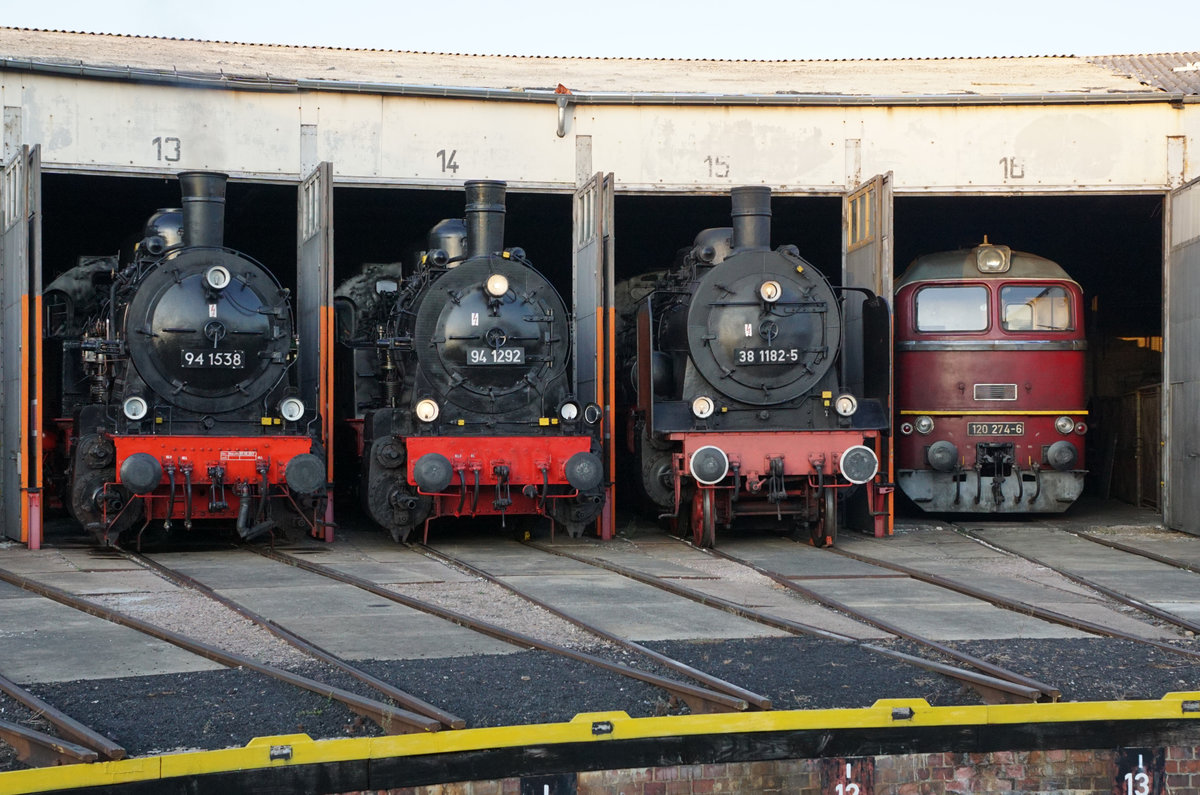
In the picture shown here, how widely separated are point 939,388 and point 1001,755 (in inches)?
342

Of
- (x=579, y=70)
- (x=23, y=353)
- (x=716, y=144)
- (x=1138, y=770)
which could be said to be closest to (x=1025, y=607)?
(x=1138, y=770)

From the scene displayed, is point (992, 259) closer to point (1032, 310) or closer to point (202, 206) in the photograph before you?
point (1032, 310)

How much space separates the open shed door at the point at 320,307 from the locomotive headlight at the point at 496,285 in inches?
66.6

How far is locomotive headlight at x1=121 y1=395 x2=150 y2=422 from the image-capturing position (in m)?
11.2

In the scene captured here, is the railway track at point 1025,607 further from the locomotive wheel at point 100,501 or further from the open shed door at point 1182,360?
the locomotive wheel at point 100,501

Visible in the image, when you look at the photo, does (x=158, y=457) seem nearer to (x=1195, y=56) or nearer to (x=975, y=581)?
(x=975, y=581)

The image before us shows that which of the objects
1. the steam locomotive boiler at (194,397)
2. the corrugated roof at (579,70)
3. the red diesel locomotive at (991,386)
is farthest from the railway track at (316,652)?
the red diesel locomotive at (991,386)

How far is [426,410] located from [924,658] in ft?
18.0

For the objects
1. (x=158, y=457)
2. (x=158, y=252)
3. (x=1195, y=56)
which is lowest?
(x=158, y=457)

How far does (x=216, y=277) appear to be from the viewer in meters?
11.6

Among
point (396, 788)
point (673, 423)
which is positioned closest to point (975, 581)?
point (673, 423)

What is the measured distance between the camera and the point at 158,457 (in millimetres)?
11203

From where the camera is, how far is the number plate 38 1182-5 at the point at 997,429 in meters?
14.0

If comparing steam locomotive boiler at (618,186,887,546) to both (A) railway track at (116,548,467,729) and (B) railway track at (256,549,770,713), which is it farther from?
(A) railway track at (116,548,467,729)
